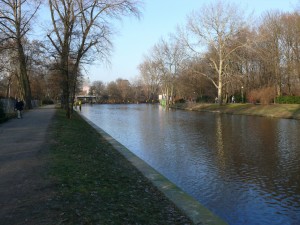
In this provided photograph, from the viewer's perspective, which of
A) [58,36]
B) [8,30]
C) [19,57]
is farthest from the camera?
[19,57]

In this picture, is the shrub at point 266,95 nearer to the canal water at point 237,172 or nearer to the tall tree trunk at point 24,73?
the canal water at point 237,172

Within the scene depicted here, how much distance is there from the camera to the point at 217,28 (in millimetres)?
54781

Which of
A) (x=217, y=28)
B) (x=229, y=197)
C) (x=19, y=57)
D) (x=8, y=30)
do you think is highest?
(x=217, y=28)

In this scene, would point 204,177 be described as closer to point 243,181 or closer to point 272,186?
point 243,181

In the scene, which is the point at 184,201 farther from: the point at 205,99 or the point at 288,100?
the point at 205,99

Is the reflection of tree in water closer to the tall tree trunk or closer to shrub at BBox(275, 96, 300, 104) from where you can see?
shrub at BBox(275, 96, 300, 104)

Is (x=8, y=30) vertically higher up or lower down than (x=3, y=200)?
higher up

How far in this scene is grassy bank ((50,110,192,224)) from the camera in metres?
5.70

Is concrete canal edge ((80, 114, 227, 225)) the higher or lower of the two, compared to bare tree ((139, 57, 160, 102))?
lower

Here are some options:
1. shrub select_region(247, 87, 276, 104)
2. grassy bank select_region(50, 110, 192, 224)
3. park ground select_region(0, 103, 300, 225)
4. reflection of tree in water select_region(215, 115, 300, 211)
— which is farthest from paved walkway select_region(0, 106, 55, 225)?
shrub select_region(247, 87, 276, 104)

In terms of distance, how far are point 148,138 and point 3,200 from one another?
13.6 meters

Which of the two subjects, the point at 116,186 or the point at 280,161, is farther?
the point at 280,161

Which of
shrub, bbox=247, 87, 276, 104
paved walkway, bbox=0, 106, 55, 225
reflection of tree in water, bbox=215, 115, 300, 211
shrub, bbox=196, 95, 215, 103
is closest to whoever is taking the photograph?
paved walkway, bbox=0, 106, 55, 225

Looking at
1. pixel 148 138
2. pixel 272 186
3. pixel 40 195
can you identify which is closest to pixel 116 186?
pixel 40 195
